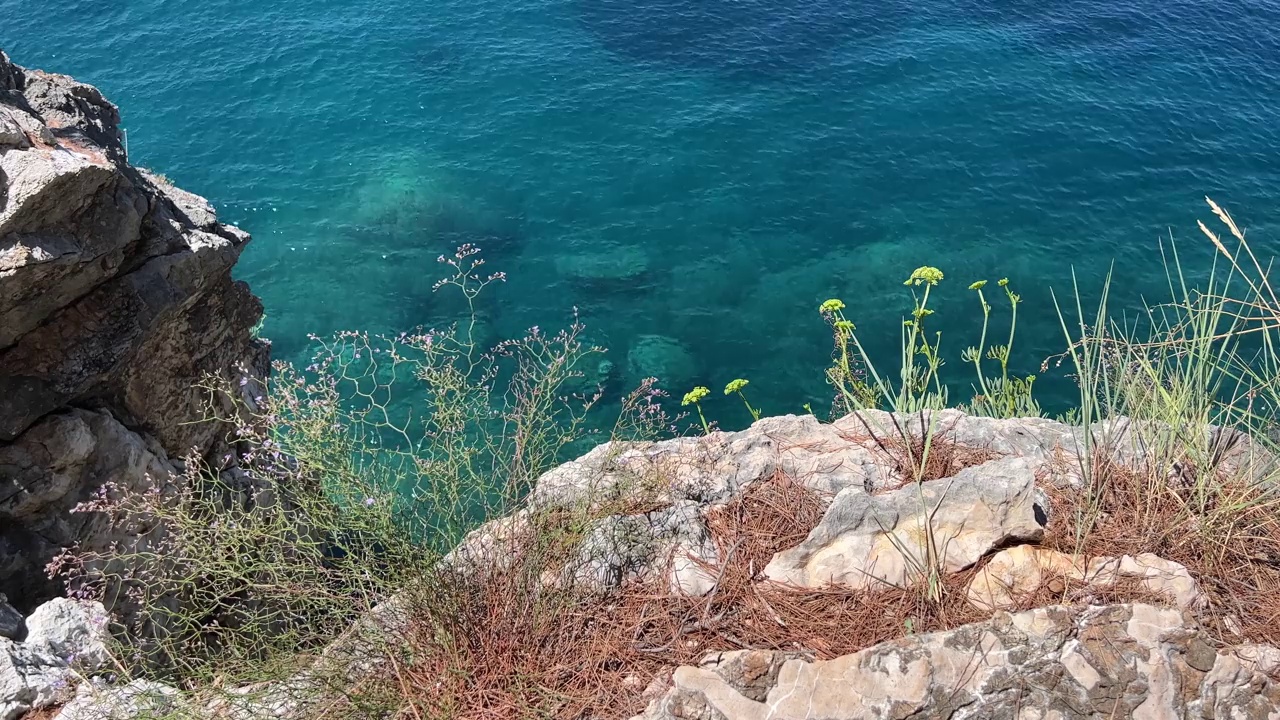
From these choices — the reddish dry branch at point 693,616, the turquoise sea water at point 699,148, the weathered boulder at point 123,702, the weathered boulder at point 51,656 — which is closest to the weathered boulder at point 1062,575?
the reddish dry branch at point 693,616

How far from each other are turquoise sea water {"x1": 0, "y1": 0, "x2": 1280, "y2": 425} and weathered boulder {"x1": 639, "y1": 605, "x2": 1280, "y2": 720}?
50.8 feet

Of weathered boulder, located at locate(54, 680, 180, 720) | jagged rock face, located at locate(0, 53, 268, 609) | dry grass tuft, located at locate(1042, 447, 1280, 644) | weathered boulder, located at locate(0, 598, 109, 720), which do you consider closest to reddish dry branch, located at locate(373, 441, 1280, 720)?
dry grass tuft, located at locate(1042, 447, 1280, 644)

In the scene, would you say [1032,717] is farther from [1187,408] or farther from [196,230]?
[196,230]

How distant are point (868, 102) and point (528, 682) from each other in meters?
28.5

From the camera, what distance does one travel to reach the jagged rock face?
796cm

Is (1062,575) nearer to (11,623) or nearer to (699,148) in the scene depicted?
(11,623)

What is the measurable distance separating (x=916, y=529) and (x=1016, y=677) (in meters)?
1.21

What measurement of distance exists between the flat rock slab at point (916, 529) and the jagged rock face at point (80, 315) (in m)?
6.21

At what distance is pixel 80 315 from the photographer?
29.1 ft

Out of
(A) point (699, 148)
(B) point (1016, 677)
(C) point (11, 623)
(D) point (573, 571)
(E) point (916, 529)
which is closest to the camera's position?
(B) point (1016, 677)

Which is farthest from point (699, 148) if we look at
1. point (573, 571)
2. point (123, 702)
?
point (123, 702)

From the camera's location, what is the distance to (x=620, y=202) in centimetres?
2606

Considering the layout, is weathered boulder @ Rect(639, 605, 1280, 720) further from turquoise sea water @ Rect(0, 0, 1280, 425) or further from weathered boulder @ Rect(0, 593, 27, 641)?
turquoise sea water @ Rect(0, 0, 1280, 425)

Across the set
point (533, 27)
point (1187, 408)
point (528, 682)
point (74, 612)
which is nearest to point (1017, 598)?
point (1187, 408)
